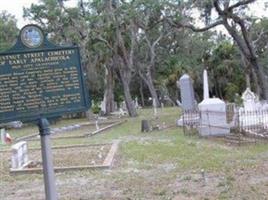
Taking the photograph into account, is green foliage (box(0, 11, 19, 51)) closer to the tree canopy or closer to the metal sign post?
the tree canopy

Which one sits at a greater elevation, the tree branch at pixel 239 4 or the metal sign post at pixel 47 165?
the tree branch at pixel 239 4

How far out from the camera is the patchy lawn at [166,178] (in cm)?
841

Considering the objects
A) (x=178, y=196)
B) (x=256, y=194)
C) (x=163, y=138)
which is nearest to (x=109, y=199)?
(x=178, y=196)

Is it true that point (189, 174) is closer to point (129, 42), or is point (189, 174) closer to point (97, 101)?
point (129, 42)

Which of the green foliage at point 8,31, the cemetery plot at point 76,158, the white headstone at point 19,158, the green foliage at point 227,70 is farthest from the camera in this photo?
the green foliage at point 227,70

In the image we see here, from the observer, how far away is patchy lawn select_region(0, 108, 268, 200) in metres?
8.41

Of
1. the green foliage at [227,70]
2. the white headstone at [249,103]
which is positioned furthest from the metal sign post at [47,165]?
the green foliage at [227,70]

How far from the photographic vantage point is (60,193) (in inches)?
356

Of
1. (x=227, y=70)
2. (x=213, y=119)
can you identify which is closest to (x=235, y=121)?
(x=213, y=119)

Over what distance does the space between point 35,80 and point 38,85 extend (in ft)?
0.25

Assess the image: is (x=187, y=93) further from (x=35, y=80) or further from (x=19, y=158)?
(x=35, y=80)

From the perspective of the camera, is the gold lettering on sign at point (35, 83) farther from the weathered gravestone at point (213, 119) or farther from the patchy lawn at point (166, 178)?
the weathered gravestone at point (213, 119)

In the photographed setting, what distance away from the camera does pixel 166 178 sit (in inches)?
387

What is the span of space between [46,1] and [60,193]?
31.3 metres
